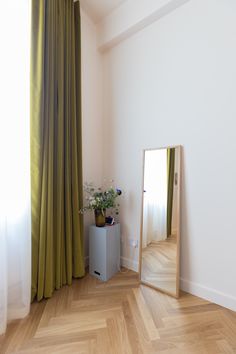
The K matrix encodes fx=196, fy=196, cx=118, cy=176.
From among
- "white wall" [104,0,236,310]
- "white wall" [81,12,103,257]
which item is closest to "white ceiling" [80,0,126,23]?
"white wall" [81,12,103,257]

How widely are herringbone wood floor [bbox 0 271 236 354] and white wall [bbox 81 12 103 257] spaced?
2.63 feet

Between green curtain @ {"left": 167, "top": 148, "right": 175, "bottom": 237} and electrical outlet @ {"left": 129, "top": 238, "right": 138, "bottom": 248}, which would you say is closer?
green curtain @ {"left": 167, "top": 148, "right": 175, "bottom": 237}

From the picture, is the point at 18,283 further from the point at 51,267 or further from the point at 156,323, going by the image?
the point at 156,323

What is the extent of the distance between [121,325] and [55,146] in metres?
1.68

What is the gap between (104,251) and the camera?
2176mm

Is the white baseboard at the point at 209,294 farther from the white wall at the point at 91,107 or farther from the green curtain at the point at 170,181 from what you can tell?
the white wall at the point at 91,107

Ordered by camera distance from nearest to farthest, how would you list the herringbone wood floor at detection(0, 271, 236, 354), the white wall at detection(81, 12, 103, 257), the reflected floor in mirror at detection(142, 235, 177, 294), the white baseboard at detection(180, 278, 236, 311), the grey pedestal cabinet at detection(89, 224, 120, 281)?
the herringbone wood floor at detection(0, 271, 236, 354) → the white baseboard at detection(180, 278, 236, 311) → the reflected floor in mirror at detection(142, 235, 177, 294) → the grey pedestal cabinet at detection(89, 224, 120, 281) → the white wall at detection(81, 12, 103, 257)

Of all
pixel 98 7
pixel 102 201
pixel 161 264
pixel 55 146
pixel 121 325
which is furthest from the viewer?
pixel 98 7

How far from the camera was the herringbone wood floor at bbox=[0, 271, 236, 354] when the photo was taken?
1348 mm

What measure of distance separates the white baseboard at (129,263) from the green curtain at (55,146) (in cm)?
58

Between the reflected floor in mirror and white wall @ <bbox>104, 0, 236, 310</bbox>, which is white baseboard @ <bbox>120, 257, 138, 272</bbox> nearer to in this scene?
white wall @ <bbox>104, 0, 236, 310</bbox>

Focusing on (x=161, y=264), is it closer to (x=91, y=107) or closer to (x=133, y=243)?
(x=133, y=243)

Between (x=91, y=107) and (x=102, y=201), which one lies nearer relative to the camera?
(x=102, y=201)

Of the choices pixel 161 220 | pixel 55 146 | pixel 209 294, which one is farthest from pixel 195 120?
pixel 209 294
